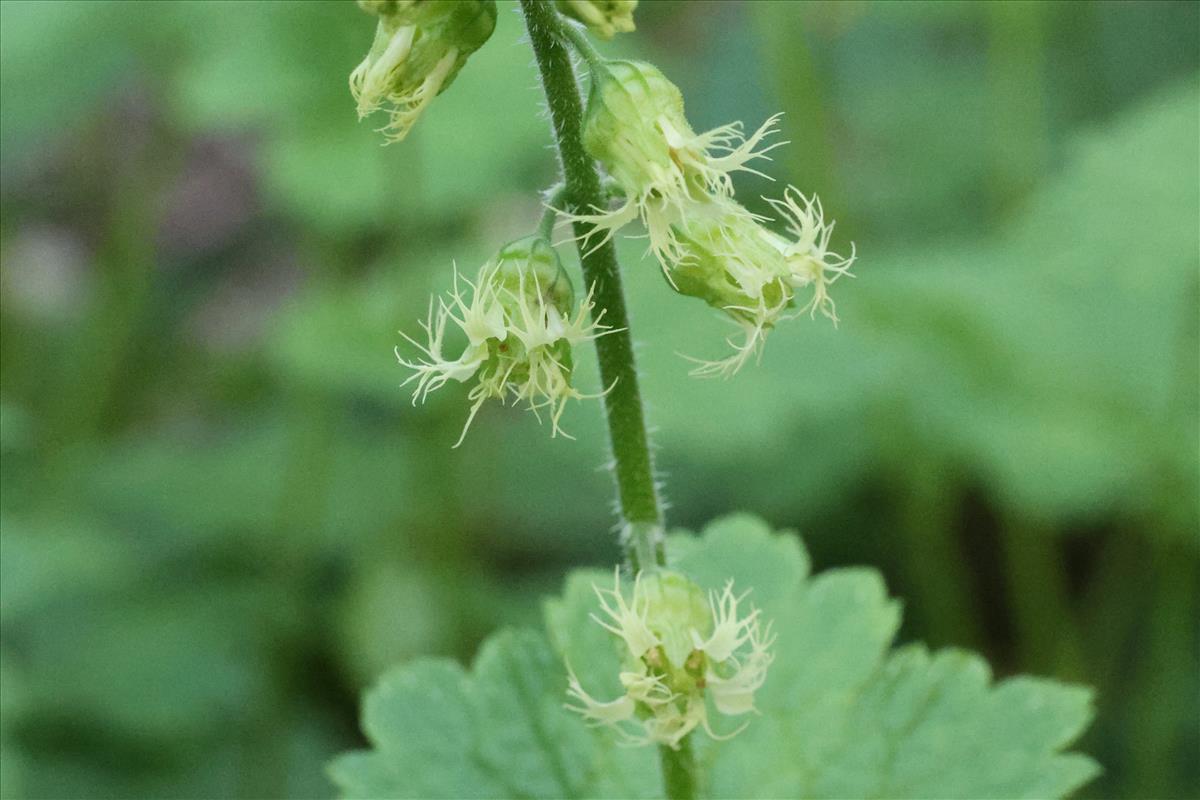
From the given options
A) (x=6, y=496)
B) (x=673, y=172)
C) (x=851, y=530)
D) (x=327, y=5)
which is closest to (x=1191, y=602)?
(x=851, y=530)

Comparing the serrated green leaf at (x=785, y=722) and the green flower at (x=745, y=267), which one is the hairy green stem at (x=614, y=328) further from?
the serrated green leaf at (x=785, y=722)

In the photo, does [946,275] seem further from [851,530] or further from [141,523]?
[141,523]

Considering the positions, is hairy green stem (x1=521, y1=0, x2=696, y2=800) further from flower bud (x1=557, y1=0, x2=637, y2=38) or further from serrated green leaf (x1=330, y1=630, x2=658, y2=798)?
serrated green leaf (x1=330, y1=630, x2=658, y2=798)

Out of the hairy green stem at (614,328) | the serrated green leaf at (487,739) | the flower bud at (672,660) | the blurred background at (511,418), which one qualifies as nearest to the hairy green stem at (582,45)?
the hairy green stem at (614,328)

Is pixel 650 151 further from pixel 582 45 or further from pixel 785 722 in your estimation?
pixel 785 722

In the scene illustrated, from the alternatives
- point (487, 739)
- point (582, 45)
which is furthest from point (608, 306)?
point (487, 739)
